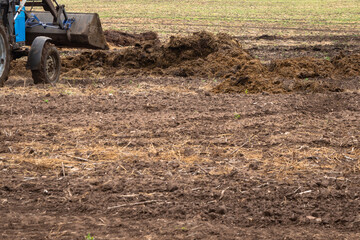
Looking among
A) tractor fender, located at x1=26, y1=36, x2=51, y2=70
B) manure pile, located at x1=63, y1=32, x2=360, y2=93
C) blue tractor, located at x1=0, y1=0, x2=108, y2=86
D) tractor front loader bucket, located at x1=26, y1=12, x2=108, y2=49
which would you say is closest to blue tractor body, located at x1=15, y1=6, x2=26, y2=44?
blue tractor, located at x1=0, y1=0, x2=108, y2=86

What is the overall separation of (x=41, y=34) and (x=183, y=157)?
26.8 ft

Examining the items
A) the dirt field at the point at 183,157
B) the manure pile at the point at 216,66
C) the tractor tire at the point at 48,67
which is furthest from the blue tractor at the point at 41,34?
the manure pile at the point at 216,66

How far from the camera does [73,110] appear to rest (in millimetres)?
8820

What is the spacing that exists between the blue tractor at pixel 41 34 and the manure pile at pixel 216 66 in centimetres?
76

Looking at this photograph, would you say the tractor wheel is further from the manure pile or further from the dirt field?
the manure pile

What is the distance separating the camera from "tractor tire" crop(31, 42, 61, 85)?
10984 mm

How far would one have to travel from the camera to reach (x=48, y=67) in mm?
11477

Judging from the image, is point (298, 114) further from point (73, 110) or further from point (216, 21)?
point (216, 21)

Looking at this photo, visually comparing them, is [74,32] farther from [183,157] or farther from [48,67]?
[183,157]

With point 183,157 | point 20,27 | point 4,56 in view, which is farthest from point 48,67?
point 183,157

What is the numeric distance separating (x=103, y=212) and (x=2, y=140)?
287cm

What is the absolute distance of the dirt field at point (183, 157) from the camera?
15.5 ft

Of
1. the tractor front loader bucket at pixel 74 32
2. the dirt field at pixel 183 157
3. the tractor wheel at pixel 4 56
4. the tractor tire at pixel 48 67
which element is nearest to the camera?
the dirt field at pixel 183 157

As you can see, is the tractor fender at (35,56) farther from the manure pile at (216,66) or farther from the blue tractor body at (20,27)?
the manure pile at (216,66)
